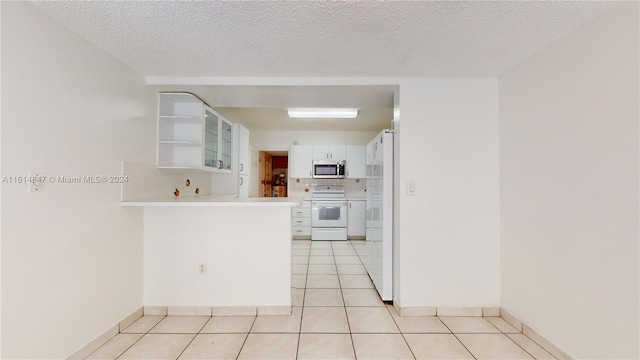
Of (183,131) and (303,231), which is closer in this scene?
(183,131)

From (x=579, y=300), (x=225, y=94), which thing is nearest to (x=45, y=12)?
(x=225, y=94)

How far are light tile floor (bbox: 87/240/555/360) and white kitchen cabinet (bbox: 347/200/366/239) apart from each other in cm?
277

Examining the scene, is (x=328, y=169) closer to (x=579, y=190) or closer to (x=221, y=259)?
(x=221, y=259)

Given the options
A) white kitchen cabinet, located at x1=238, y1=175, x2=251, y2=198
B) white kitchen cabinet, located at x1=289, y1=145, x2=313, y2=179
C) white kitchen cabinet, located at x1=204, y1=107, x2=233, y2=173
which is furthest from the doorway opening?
white kitchen cabinet, located at x1=204, y1=107, x2=233, y2=173

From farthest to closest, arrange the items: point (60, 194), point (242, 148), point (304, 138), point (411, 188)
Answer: point (304, 138) < point (242, 148) < point (411, 188) < point (60, 194)

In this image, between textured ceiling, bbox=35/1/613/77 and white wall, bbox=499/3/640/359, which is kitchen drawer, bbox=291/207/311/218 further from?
white wall, bbox=499/3/640/359

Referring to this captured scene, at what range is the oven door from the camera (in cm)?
525

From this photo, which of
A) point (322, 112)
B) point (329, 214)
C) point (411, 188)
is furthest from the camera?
point (329, 214)

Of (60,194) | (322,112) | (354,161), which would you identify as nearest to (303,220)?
(354,161)

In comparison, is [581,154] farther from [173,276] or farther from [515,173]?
[173,276]

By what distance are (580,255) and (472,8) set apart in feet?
5.11

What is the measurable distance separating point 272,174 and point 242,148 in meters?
3.50

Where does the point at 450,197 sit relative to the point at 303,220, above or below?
above

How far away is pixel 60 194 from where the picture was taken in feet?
5.06
